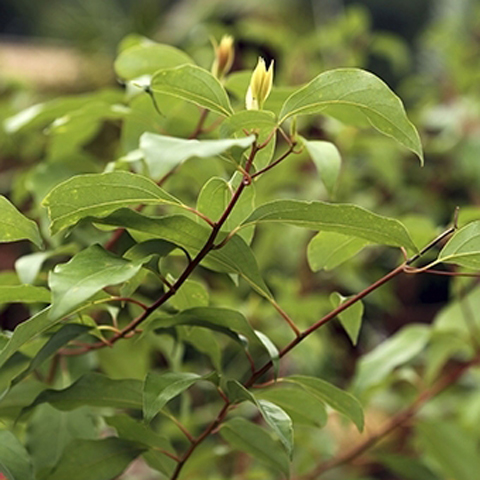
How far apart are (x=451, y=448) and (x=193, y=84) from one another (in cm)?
47

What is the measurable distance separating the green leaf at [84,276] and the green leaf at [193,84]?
0.27 ft

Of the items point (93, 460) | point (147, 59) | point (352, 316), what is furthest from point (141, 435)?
point (147, 59)

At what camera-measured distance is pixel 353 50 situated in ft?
3.98

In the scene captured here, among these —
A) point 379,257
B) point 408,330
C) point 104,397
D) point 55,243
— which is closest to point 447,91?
point 379,257

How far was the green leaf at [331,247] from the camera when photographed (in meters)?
0.40

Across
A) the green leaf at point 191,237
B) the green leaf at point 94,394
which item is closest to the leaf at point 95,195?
the green leaf at point 191,237

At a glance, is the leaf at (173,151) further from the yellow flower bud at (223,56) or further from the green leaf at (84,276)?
the yellow flower bud at (223,56)

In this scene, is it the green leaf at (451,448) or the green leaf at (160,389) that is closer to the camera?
the green leaf at (160,389)

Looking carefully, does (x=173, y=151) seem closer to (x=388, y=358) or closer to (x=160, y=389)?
(x=160, y=389)

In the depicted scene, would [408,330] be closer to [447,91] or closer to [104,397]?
[104,397]

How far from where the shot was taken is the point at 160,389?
35 centimetres

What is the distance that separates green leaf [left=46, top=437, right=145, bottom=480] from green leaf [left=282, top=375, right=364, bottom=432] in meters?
0.11

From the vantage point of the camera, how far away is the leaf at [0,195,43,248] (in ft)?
1.07

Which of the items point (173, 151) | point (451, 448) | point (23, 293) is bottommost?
point (451, 448)
